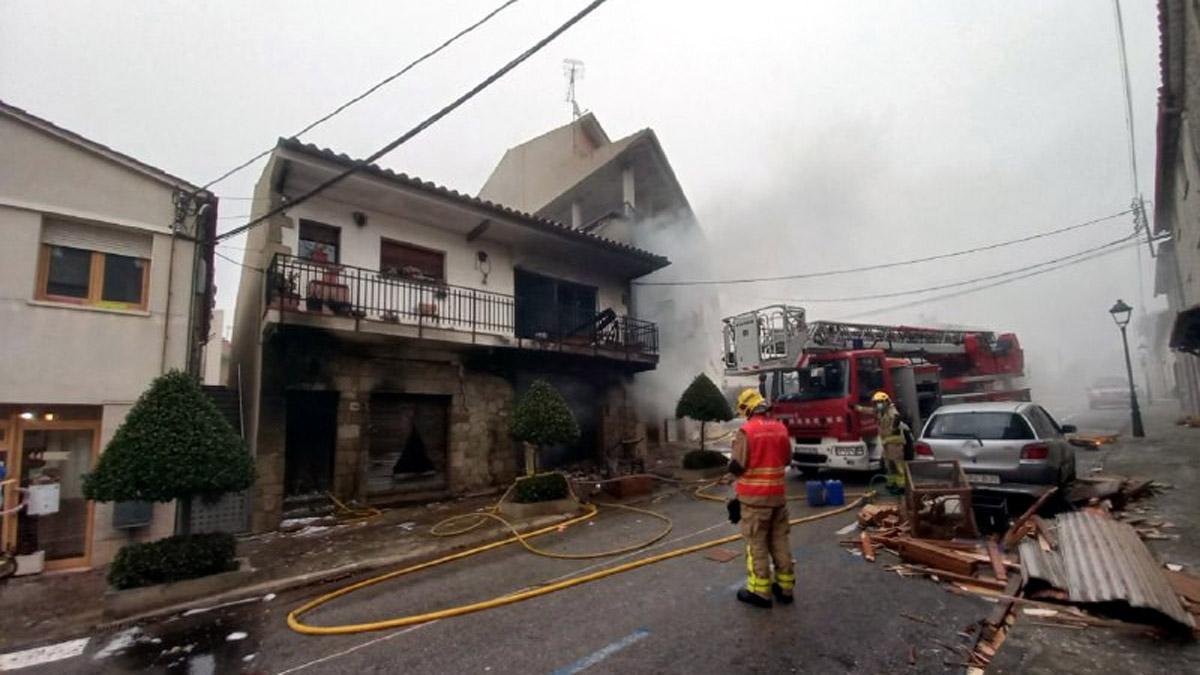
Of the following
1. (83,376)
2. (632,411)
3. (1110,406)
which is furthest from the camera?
(1110,406)

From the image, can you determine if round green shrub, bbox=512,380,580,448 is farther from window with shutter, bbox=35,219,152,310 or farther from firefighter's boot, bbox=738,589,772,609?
window with shutter, bbox=35,219,152,310

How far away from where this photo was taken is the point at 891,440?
8.90m

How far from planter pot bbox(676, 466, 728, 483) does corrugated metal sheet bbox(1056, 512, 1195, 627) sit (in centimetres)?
704

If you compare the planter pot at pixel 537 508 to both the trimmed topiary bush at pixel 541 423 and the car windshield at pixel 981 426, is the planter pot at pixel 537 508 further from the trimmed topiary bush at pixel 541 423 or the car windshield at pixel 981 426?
the car windshield at pixel 981 426

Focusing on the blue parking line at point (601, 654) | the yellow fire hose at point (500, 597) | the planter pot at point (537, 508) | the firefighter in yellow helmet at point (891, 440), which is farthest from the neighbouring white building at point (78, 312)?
the firefighter in yellow helmet at point (891, 440)

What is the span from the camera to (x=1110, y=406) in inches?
1230

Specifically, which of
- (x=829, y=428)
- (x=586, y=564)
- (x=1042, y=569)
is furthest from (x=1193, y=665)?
(x=829, y=428)

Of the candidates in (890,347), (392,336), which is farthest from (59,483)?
(890,347)

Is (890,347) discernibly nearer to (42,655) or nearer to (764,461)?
(764,461)

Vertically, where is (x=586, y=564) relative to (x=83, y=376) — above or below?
below

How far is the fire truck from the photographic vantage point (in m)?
9.97

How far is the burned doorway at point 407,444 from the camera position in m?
10.4

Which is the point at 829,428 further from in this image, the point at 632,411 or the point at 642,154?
the point at 642,154

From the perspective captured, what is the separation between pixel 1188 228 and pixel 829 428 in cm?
1025
